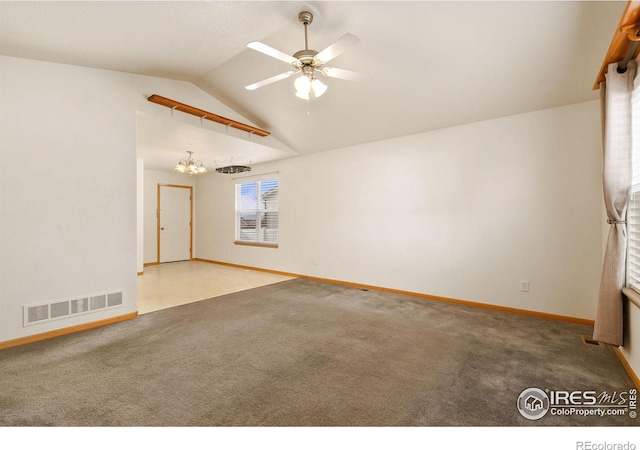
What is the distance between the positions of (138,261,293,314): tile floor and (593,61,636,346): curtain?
4561 mm

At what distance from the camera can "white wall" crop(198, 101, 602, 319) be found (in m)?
3.26

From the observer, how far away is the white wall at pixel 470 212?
10.7 feet

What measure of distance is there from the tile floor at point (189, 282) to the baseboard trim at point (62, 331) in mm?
286

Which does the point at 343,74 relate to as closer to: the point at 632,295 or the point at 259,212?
the point at 632,295

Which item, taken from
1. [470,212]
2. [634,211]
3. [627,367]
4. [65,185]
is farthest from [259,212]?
[627,367]

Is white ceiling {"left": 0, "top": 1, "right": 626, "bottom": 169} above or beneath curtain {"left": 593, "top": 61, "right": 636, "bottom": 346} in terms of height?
above

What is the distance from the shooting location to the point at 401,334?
2.93 metres

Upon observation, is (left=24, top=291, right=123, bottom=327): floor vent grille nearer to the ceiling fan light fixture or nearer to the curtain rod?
the ceiling fan light fixture

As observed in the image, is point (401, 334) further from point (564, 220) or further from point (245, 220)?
point (245, 220)

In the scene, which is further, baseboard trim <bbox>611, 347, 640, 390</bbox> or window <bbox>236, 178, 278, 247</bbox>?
window <bbox>236, 178, 278, 247</bbox>

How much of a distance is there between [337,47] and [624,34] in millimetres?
1973

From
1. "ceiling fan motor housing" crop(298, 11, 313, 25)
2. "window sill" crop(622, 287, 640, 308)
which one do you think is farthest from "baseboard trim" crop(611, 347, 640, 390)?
"ceiling fan motor housing" crop(298, 11, 313, 25)
